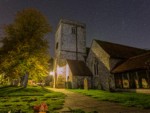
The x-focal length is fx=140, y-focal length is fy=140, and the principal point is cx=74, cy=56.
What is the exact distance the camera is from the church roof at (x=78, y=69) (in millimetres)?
28163

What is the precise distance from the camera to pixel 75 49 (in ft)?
120

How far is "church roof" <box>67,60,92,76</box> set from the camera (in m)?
28.2

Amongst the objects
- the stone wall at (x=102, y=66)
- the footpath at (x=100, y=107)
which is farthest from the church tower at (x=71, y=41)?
the footpath at (x=100, y=107)

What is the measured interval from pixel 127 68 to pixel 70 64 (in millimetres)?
13645

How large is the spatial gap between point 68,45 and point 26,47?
1587 centimetres

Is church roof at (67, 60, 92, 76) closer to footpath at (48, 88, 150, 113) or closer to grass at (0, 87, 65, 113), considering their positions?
grass at (0, 87, 65, 113)

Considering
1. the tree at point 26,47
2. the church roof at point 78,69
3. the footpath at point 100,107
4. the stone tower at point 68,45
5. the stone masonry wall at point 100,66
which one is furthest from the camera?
the stone tower at point 68,45

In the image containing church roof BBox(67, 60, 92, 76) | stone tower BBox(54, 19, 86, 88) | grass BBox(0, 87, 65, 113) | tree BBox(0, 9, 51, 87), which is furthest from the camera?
stone tower BBox(54, 19, 86, 88)

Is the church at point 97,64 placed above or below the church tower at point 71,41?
below

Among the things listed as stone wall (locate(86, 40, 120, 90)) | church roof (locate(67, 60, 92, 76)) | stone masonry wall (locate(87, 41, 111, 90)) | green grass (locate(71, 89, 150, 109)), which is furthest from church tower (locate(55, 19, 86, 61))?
green grass (locate(71, 89, 150, 109))

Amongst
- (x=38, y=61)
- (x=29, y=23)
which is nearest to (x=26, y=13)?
(x=29, y=23)

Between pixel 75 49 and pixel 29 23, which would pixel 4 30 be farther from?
pixel 75 49

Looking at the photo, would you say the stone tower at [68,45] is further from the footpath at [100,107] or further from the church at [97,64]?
the footpath at [100,107]

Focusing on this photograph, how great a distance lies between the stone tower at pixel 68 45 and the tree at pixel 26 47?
10500 millimetres
